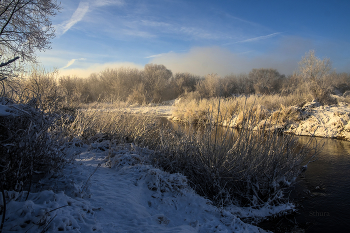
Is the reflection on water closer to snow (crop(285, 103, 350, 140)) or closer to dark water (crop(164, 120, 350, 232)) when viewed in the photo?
dark water (crop(164, 120, 350, 232))

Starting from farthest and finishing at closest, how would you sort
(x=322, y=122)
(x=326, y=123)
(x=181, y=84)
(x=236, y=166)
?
(x=181, y=84) < (x=322, y=122) < (x=326, y=123) < (x=236, y=166)

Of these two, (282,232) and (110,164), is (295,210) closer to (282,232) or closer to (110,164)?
(282,232)

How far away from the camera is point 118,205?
2613 mm

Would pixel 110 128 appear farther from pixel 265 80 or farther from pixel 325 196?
pixel 265 80

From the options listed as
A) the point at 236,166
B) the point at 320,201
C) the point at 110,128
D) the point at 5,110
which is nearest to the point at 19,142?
the point at 5,110

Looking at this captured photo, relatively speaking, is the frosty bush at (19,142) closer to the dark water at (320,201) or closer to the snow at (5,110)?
the snow at (5,110)

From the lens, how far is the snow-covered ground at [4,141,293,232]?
179cm

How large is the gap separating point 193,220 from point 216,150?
4.55 ft

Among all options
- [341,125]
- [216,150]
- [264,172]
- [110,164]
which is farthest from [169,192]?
[341,125]

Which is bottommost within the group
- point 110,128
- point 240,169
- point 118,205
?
point 118,205

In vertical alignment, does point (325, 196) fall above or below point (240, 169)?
below

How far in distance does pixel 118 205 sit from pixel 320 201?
4092mm

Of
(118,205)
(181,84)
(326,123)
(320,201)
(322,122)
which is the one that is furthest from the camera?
(181,84)

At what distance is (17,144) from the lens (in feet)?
6.46
